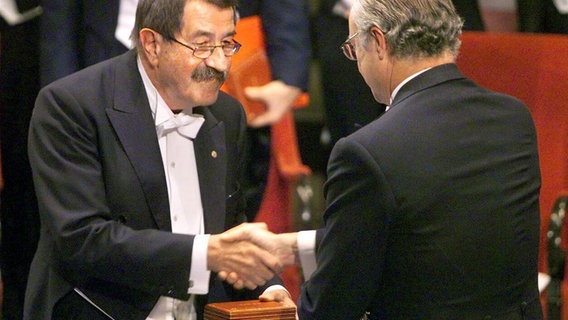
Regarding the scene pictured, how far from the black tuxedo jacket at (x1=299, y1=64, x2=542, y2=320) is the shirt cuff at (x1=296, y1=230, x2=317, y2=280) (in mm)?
331

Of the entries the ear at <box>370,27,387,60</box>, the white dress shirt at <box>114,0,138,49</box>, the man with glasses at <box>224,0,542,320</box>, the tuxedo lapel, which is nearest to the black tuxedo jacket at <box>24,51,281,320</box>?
the tuxedo lapel

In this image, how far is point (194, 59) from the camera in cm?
331

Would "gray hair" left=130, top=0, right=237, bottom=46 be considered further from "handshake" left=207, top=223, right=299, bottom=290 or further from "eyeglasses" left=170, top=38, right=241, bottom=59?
"handshake" left=207, top=223, right=299, bottom=290

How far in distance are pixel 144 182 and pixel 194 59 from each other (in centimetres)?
37

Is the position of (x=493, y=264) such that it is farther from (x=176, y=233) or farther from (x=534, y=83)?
(x=534, y=83)

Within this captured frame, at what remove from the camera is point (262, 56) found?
447 cm

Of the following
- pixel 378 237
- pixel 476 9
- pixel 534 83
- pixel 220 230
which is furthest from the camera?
pixel 476 9

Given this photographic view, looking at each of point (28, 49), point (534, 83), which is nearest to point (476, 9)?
point (534, 83)

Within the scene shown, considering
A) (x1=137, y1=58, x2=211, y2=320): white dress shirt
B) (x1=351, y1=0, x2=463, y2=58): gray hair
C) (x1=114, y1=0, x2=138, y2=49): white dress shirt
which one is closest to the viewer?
(x1=351, y1=0, x2=463, y2=58): gray hair

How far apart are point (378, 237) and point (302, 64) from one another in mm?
1937

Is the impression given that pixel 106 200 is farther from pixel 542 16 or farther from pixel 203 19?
pixel 542 16

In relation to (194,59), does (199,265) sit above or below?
below

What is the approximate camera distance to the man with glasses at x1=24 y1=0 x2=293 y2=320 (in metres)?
3.11

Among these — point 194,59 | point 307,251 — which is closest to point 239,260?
point 307,251
